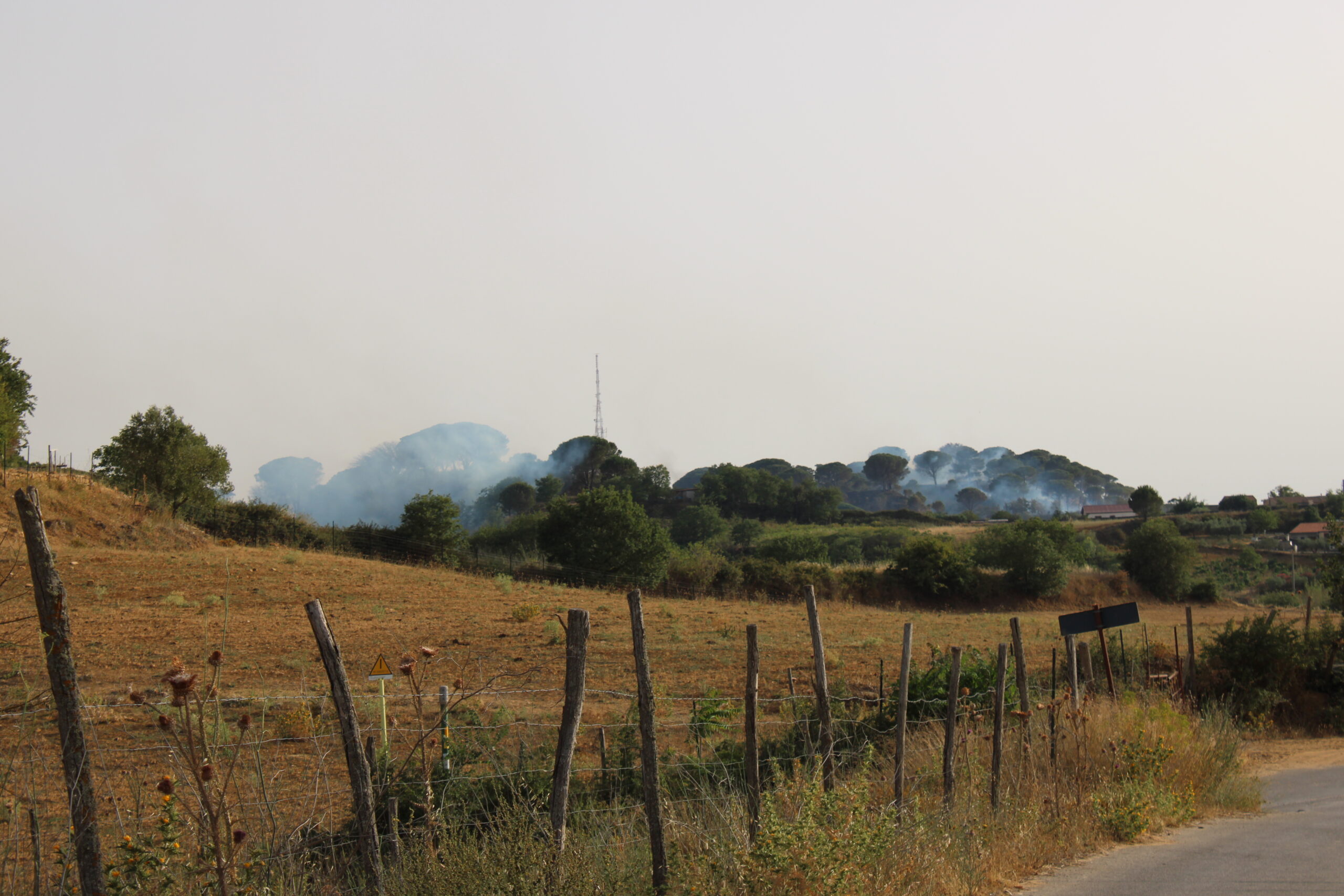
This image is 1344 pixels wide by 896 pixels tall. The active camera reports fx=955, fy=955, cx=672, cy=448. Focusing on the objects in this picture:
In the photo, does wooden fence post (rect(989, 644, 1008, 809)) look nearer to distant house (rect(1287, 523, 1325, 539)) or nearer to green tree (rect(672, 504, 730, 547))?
green tree (rect(672, 504, 730, 547))

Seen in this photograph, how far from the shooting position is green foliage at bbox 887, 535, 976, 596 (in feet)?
167

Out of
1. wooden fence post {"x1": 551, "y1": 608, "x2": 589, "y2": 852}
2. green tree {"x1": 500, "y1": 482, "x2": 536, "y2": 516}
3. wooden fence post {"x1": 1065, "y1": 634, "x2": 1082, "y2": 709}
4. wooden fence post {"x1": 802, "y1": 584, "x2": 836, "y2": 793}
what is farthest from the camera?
green tree {"x1": 500, "y1": 482, "x2": 536, "y2": 516}

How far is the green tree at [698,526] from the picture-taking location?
84.8 metres

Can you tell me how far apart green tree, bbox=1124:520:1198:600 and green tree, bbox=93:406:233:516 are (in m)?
51.7

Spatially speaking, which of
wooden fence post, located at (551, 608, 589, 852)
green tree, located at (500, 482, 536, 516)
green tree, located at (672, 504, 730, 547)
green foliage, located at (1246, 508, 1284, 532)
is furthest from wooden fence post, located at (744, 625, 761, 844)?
green tree, located at (500, 482, 536, 516)

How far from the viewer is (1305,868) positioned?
6043 mm

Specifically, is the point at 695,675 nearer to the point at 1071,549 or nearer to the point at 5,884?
the point at 5,884

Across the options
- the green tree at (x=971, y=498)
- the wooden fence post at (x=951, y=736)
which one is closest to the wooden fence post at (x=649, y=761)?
the wooden fence post at (x=951, y=736)

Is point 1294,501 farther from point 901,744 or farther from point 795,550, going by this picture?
point 901,744

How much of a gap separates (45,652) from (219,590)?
22.9 m

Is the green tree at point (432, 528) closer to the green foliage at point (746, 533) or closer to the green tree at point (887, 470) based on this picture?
the green foliage at point (746, 533)

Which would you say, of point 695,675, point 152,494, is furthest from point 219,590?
point 152,494

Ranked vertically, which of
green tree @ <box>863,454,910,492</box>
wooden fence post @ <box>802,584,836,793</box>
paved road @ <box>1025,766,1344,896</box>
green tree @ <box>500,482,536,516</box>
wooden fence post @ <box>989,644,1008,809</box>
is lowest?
paved road @ <box>1025,766,1344,896</box>

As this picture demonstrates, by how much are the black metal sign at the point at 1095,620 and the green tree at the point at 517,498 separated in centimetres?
10457
